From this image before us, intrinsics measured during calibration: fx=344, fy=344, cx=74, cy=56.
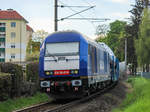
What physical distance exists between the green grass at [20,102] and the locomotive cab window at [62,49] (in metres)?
2.44

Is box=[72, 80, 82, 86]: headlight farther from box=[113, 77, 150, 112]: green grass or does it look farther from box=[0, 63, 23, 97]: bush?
box=[0, 63, 23, 97]: bush

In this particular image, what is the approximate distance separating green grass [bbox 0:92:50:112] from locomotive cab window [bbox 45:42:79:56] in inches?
96.2

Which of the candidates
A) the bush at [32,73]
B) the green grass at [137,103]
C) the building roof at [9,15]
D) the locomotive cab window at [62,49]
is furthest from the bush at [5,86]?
the building roof at [9,15]

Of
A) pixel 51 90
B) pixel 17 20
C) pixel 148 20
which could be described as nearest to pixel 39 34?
pixel 17 20

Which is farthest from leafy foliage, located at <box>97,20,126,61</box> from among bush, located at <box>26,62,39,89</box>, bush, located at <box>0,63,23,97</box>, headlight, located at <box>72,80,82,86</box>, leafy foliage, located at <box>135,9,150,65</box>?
headlight, located at <box>72,80,82,86</box>

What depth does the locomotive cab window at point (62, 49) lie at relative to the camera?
1627 centimetres

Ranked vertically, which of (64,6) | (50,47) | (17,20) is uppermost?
(17,20)

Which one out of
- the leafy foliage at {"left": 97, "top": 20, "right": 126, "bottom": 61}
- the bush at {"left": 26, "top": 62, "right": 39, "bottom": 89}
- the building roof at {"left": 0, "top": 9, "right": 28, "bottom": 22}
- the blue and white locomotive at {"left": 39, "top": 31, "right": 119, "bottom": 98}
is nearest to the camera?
the blue and white locomotive at {"left": 39, "top": 31, "right": 119, "bottom": 98}

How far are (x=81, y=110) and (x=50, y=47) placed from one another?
450 cm

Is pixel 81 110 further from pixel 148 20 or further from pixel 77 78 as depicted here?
pixel 148 20

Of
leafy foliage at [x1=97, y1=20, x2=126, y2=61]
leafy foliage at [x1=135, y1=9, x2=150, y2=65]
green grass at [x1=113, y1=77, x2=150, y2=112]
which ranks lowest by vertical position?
green grass at [x1=113, y1=77, x2=150, y2=112]

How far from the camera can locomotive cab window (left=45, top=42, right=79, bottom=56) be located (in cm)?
1627

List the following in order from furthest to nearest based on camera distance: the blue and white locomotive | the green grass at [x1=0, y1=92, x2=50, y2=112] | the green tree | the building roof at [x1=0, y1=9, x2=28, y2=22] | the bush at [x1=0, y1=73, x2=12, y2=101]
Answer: the building roof at [x1=0, y1=9, x2=28, y2=22], the green tree, the blue and white locomotive, the bush at [x1=0, y1=73, x2=12, y2=101], the green grass at [x1=0, y1=92, x2=50, y2=112]

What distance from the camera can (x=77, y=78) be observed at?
52.4 feet
